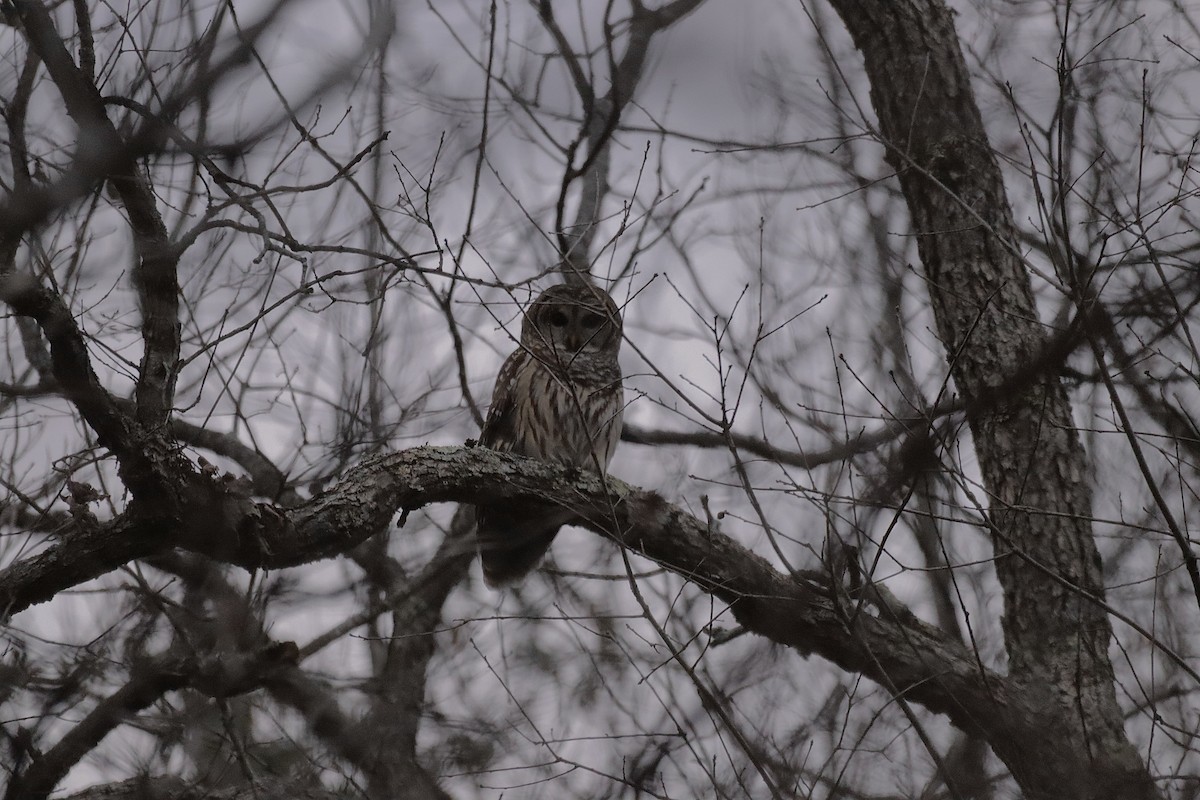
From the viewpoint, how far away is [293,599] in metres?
5.12

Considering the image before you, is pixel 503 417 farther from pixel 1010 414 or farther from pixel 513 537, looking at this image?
pixel 1010 414

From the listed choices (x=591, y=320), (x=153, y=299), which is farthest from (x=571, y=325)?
(x=153, y=299)

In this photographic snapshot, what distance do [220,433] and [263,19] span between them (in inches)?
197

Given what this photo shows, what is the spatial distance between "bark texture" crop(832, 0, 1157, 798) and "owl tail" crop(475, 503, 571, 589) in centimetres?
194

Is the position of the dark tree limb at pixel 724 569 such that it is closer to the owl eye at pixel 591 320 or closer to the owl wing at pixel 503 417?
the owl wing at pixel 503 417

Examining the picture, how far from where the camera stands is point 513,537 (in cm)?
604

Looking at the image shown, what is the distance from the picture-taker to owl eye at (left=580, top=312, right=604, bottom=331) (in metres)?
7.38

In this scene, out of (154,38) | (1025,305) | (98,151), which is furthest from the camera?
(1025,305)

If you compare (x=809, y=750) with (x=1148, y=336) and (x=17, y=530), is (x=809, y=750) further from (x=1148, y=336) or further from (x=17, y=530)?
(x=17, y=530)

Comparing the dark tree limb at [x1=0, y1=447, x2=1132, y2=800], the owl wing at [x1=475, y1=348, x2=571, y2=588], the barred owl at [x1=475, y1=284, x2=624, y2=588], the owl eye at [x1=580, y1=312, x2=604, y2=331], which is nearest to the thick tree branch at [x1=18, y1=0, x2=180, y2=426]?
the dark tree limb at [x1=0, y1=447, x2=1132, y2=800]

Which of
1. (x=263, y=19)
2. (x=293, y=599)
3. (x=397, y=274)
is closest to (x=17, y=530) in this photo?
(x=293, y=599)

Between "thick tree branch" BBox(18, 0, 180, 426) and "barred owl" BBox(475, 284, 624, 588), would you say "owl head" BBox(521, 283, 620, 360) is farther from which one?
"thick tree branch" BBox(18, 0, 180, 426)

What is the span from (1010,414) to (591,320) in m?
2.97

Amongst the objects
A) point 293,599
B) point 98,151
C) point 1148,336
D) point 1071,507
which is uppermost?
point 1148,336
